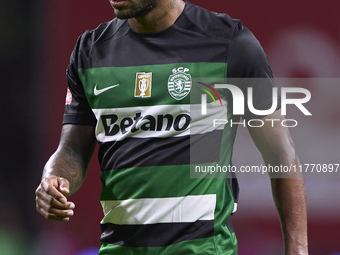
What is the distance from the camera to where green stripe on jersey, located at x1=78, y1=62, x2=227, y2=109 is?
185 cm

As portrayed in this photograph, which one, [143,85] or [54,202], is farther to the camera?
[143,85]

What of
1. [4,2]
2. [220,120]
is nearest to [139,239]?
[220,120]

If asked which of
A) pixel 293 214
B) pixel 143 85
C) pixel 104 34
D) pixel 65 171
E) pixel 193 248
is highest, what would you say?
pixel 104 34

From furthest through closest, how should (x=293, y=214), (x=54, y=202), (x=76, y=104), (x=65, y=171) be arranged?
1. (x=76, y=104)
2. (x=65, y=171)
3. (x=293, y=214)
4. (x=54, y=202)

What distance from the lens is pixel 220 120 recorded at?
6.10 ft

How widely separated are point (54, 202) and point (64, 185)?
102 mm

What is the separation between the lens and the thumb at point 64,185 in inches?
67.7

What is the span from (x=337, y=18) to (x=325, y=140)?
754mm

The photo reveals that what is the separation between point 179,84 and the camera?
1.85 m

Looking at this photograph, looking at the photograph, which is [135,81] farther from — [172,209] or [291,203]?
[291,203]

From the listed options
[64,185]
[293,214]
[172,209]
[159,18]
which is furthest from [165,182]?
[159,18]

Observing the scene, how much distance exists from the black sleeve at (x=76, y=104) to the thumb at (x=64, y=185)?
0.95ft

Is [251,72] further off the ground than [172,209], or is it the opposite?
[251,72]

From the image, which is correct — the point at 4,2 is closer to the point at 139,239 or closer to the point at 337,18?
the point at 337,18
